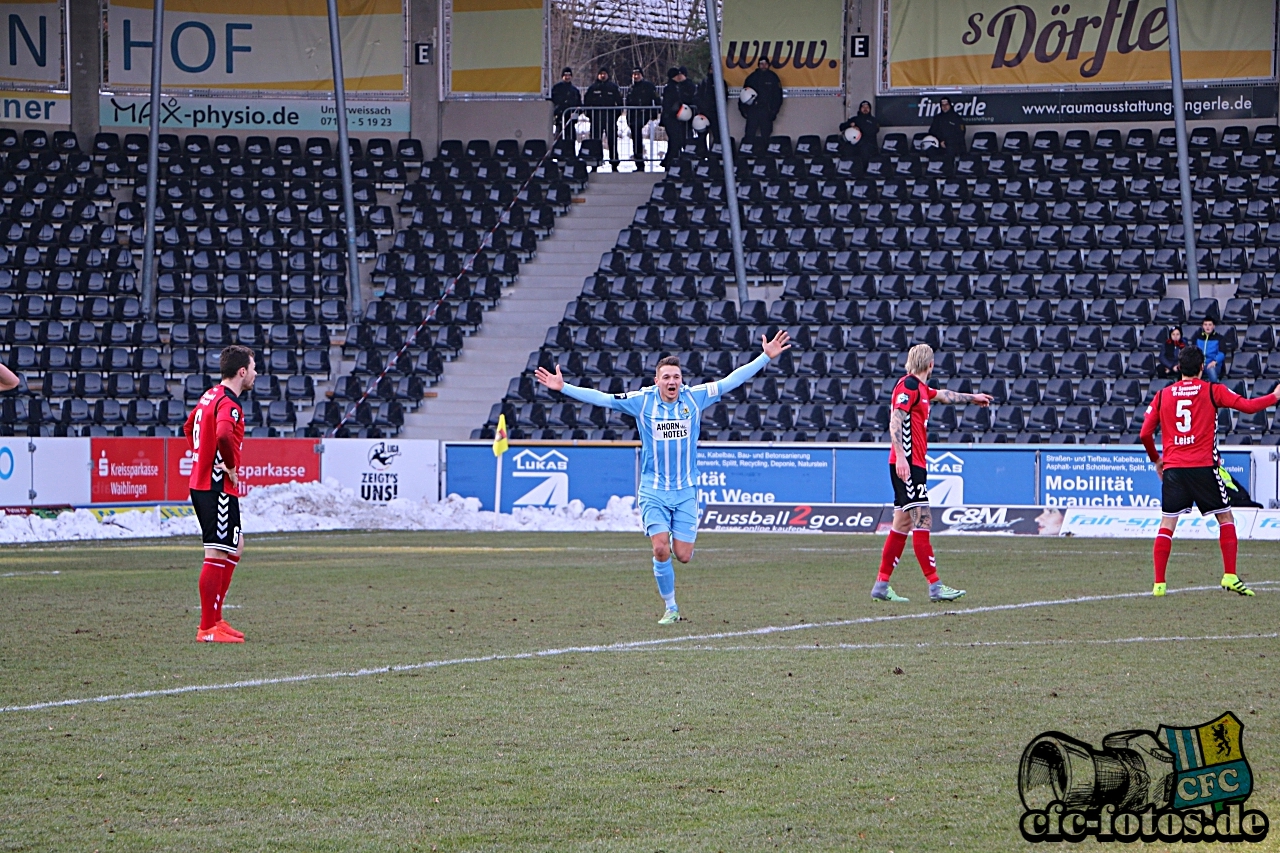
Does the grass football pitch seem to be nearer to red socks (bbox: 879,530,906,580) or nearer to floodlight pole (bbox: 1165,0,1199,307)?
red socks (bbox: 879,530,906,580)

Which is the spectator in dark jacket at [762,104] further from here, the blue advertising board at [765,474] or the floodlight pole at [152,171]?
the floodlight pole at [152,171]

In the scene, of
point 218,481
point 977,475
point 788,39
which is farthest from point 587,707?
point 788,39

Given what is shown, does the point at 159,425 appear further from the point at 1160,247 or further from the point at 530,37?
the point at 1160,247

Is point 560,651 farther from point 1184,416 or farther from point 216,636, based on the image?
point 1184,416

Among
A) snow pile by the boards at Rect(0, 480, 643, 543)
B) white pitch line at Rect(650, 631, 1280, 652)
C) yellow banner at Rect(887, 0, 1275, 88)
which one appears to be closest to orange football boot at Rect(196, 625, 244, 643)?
white pitch line at Rect(650, 631, 1280, 652)

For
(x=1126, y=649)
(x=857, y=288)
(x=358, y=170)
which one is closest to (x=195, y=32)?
(x=358, y=170)

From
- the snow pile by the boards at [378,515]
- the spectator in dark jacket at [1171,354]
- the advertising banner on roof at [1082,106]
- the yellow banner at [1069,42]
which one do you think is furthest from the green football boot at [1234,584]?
the yellow banner at [1069,42]

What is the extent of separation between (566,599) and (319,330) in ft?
67.8

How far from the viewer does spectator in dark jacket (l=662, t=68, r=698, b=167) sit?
1458 inches

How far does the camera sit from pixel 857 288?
32188 millimetres

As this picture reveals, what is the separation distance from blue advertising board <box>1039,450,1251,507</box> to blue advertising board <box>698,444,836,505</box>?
3.52 meters

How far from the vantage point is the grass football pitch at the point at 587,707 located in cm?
612

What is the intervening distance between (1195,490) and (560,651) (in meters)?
6.74

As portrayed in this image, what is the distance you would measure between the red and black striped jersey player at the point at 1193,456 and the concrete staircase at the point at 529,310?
18.9 metres
